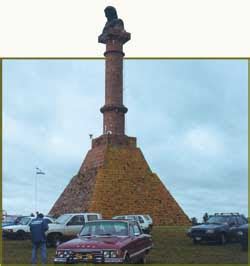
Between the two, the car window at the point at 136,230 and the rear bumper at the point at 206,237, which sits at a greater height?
the car window at the point at 136,230

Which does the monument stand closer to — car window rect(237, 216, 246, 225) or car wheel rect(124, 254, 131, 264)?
car window rect(237, 216, 246, 225)

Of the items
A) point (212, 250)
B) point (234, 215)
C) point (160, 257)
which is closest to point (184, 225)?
point (234, 215)

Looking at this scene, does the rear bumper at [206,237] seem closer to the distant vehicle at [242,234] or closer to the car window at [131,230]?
the distant vehicle at [242,234]

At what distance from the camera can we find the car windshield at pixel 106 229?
43.9 feet

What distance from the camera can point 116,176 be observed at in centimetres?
5234

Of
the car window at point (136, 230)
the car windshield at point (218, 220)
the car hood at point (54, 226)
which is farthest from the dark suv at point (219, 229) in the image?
the car window at point (136, 230)

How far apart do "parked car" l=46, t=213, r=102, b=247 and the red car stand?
9679mm

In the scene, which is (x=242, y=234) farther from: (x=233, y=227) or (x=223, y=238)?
(x=233, y=227)

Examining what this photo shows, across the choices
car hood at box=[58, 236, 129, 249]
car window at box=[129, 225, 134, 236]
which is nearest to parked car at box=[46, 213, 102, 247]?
car window at box=[129, 225, 134, 236]

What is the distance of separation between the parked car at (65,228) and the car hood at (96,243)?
1052 centimetres

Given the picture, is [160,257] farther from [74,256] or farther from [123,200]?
[123,200]

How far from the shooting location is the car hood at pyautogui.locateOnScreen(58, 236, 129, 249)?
12133 millimetres

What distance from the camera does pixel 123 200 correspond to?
5047cm
